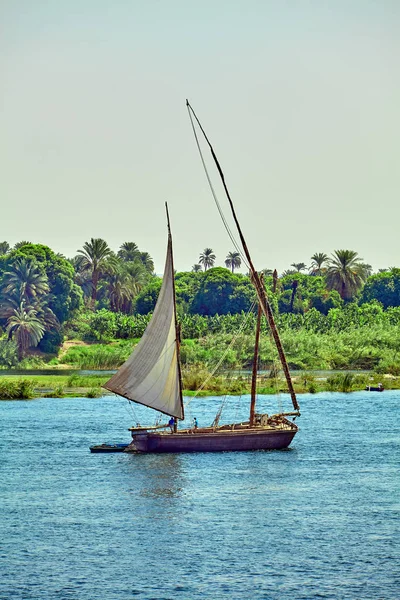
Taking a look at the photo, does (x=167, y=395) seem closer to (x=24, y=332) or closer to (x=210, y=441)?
(x=210, y=441)

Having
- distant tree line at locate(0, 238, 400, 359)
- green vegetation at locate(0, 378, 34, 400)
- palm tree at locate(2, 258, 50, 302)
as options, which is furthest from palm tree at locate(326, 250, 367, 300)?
green vegetation at locate(0, 378, 34, 400)

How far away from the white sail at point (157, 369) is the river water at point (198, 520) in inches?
131

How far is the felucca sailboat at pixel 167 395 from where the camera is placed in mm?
59844

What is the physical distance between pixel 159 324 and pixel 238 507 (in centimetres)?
1580

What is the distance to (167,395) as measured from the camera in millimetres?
60938

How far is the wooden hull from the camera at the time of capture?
59531 mm

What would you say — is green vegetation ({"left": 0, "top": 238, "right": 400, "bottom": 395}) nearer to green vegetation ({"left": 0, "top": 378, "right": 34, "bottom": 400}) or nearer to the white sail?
green vegetation ({"left": 0, "top": 378, "right": 34, "bottom": 400})

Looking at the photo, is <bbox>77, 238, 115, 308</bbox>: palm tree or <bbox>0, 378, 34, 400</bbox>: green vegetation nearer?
<bbox>0, 378, 34, 400</bbox>: green vegetation

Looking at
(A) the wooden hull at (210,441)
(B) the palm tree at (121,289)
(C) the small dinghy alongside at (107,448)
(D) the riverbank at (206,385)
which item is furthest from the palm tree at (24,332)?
(A) the wooden hull at (210,441)

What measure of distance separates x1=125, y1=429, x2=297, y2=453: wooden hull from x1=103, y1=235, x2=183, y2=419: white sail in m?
1.72

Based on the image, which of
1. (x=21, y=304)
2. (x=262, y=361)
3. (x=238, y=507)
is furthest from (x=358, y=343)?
(x=238, y=507)

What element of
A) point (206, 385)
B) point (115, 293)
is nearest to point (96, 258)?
point (115, 293)

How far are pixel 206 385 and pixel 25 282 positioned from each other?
64.2 m

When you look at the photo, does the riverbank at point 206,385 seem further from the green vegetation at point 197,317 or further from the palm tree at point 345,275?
the palm tree at point 345,275
